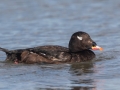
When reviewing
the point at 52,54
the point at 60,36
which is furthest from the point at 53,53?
the point at 60,36

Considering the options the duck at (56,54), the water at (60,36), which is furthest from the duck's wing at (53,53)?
the water at (60,36)

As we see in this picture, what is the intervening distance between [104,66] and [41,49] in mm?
1751

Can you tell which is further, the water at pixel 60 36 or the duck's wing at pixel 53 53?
the duck's wing at pixel 53 53

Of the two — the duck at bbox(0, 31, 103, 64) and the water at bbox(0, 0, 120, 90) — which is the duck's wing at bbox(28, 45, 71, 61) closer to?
the duck at bbox(0, 31, 103, 64)

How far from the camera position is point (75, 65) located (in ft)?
44.3

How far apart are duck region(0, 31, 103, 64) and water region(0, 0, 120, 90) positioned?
0.86 ft

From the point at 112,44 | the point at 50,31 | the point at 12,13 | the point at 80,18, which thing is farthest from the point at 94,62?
the point at 12,13

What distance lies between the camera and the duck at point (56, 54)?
45.3ft

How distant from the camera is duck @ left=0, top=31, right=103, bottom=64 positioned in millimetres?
13820

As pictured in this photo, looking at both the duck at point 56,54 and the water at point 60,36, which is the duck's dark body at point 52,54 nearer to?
the duck at point 56,54

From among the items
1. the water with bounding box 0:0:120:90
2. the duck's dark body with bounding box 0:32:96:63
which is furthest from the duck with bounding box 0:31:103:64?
the water with bounding box 0:0:120:90

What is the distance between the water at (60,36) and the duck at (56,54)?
26cm

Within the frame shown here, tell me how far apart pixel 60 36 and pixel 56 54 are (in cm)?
Result: 306

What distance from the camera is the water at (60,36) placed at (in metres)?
11.4
